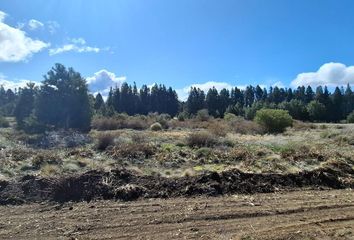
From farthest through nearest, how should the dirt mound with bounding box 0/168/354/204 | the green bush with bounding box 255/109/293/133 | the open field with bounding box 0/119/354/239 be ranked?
the green bush with bounding box 255/109/293/133 < the dirt mound with bounding box 0/168/354/204 < the open field with bounding box 0/119/354/239

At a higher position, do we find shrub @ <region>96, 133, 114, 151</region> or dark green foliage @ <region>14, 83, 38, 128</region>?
dark green foliage @ <region>14, 83, 38, 128</region>

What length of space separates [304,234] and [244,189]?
10.6 ft

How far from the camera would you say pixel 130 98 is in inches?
3851

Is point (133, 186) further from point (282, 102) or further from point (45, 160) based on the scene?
point (282, 102)

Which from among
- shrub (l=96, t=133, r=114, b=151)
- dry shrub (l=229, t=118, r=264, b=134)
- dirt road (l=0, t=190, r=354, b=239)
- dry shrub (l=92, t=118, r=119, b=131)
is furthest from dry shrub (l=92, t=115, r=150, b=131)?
dirt road (l=0, t=190, r=354, b=239)

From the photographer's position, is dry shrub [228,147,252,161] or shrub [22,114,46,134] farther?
shrub [22,114,46,134]

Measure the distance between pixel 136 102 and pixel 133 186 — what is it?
3517 inches

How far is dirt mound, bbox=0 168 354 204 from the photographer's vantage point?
9.25m

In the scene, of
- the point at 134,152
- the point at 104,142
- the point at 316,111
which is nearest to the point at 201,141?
the point at 104,142

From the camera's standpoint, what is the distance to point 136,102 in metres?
98.2

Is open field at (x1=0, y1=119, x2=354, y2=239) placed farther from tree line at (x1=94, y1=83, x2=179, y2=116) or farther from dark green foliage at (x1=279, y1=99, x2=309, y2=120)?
tree line at (x1=94, y1=83, x2=179, y2=116)

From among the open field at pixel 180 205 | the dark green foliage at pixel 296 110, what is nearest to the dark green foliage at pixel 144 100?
the dark green foliage at pixel 296 110

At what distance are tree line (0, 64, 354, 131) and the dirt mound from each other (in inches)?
1244

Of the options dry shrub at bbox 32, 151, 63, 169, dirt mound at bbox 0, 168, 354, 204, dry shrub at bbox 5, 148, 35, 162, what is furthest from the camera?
dry shrub at bbox 5, 148, 35, 162
